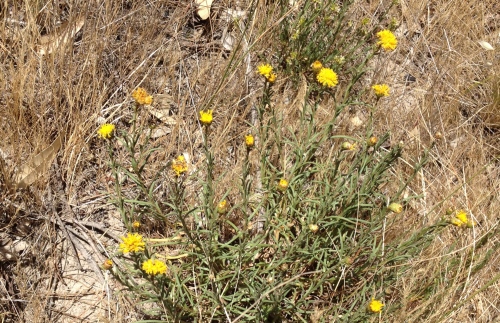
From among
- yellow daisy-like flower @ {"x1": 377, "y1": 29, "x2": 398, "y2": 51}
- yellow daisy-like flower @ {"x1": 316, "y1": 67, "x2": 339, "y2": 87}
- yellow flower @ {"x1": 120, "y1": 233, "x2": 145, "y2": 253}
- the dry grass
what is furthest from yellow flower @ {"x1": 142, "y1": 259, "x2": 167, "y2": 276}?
yellow daisy-like flower @ {"x1": 377, "y1": 29, "x2": 398, "y2": 51}

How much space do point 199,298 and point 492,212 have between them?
162 centimetres

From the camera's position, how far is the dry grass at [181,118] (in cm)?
205

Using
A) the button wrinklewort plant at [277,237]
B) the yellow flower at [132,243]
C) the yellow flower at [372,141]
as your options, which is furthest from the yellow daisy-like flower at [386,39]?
the yellow flower at [132,243]

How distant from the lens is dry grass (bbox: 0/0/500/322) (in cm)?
205

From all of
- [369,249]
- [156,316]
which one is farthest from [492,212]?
[156,316]

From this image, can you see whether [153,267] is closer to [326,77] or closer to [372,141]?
[372,141]

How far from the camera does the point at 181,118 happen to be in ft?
8.43

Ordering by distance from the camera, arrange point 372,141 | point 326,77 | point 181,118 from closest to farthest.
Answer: point 372,141 → point 326,77 → point 181,118

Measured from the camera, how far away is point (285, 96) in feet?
8.89

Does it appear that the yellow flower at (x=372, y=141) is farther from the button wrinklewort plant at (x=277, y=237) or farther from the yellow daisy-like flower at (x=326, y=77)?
the yellow daisy-like flower at (x=326, y=77)

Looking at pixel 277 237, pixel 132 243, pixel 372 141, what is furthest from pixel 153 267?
pixel 372 141

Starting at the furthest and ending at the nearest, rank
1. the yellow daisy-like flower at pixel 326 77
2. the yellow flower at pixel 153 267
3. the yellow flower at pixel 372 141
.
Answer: the yellow daisy-like flower at pixel 326 77
the yellow flower at pixel 372 141
the yellow flower at pixel 153 267

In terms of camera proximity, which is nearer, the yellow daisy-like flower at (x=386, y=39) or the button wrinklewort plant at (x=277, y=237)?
the button wrinklewort plant at (x=277, y=237)

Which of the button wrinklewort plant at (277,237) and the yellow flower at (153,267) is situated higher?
the yellow flower at (153,267)
